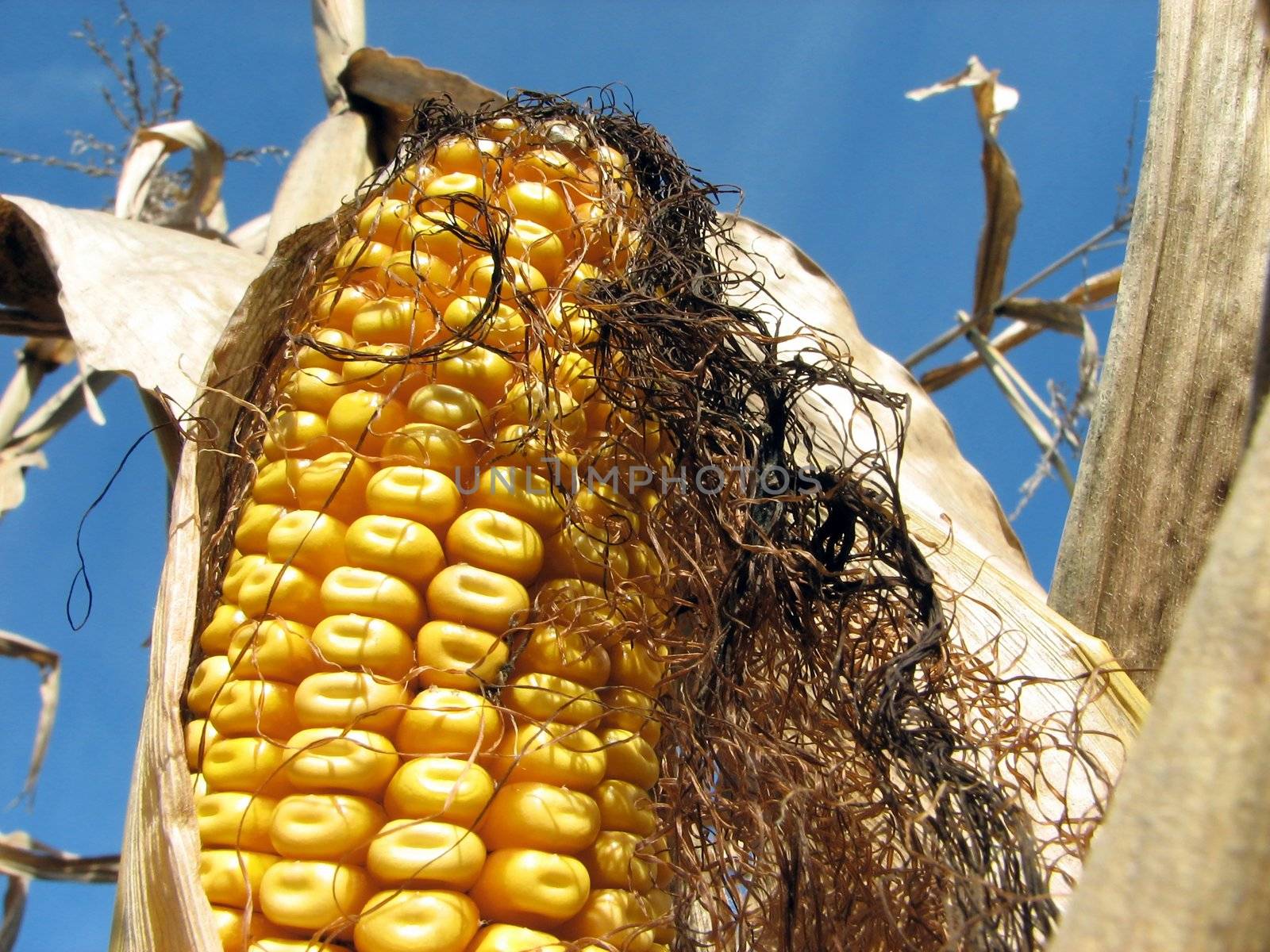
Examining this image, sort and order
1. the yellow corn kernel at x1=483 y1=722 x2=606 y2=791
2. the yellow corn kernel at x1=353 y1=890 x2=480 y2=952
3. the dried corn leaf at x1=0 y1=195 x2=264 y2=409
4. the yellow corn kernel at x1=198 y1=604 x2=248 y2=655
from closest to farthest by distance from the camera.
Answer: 1. the yellow corn kernel at x1=353 y1=890 x2=480 y2=952
2. the yellow corn kernel at x1=483 y1=722 x2=606 y2=791
3. the yellow corn kernel at x1=198 y1=604 x2=248 y2=655
4. the dried corn leaf at x1=0 y1=195 x2=264 y2=409

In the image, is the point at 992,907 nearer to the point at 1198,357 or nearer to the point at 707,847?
the point at 707,847

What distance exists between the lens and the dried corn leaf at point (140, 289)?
1.40 metres

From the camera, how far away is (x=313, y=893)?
0.90m

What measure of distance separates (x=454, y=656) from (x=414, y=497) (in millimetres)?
179

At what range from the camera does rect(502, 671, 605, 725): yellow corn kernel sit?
1000 mm

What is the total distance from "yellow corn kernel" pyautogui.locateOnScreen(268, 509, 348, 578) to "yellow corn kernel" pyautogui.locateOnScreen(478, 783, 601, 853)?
0.31 meters

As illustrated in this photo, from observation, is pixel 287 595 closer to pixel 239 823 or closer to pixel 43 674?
pixel 239 823

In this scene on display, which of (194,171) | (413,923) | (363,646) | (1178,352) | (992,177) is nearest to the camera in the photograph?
(413,923)

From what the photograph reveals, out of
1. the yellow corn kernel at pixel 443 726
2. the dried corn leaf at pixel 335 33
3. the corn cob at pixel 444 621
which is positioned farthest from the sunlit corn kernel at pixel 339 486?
the dried corn leaf at pixel 335 33

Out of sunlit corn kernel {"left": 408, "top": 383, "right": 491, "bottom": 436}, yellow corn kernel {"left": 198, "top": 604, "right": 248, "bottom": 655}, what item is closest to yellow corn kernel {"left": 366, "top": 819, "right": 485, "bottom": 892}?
yellow corn kernel {"left": 198, "top": 604, "right": 248, "bottom": 655}

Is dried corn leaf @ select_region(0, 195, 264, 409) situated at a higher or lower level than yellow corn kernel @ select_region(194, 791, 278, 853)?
higher

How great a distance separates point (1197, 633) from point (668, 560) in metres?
0.78

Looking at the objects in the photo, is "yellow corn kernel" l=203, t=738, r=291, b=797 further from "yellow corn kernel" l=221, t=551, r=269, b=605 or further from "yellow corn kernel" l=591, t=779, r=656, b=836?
"yellow corn kernel" l=591, t=779, r=656, b=836

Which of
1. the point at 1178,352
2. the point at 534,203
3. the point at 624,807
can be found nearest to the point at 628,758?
the point at 624,807
